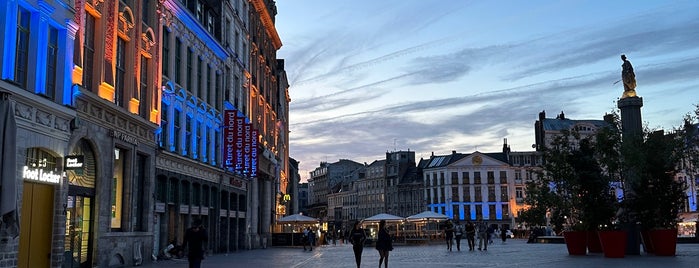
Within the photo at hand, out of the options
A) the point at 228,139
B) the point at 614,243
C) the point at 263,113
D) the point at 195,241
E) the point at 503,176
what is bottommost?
the point at 614,243

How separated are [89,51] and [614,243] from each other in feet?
61.5

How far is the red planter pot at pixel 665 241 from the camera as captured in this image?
85.8ft

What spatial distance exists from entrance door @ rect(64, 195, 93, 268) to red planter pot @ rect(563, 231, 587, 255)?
1793 centimetres

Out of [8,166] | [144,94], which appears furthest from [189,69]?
[8,166]

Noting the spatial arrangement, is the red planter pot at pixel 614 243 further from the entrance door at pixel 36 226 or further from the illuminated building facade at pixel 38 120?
the entrance door at pixel 36 226

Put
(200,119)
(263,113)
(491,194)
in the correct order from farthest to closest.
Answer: (491,194), (263,113), (200,119)

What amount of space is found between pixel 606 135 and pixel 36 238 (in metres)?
21.0

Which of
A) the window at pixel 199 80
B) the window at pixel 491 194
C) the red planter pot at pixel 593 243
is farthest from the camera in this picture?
the window at pixel 491 194

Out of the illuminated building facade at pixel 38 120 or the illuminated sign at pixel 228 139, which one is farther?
the illuminated sign at pixel 228 139

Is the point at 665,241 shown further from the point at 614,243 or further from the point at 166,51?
the point at 166,51

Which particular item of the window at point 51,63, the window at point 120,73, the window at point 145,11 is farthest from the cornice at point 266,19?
the window at point 51,63

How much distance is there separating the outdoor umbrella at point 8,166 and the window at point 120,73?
7622 mm

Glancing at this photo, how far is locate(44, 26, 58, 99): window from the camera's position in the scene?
18781 millimetres

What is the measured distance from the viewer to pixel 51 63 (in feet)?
62.4
